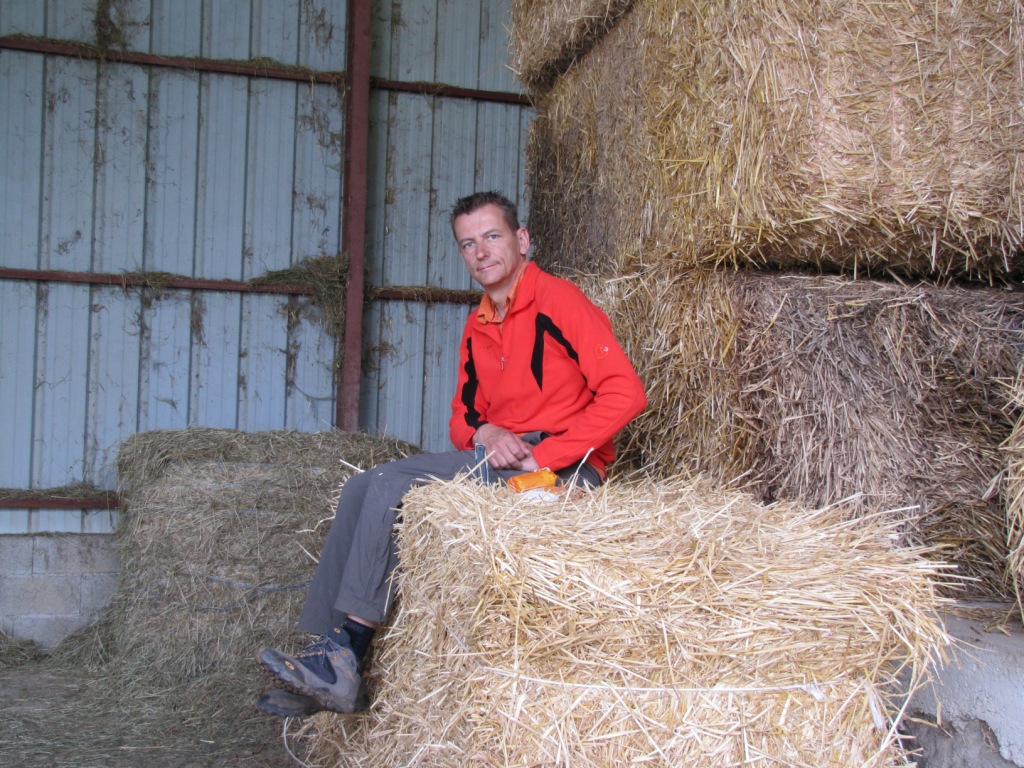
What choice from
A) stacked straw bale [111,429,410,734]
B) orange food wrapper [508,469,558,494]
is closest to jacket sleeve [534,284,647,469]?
orange food wrapper [508,469,558,494]

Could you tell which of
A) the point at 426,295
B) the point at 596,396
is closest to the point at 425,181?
the point at 426,295

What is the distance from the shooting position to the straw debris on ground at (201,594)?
137 inches

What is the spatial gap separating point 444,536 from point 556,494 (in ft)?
1.25

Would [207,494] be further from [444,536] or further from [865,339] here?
[865,339]

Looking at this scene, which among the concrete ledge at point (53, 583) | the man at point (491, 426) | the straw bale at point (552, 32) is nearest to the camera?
the man at point (491, 426)

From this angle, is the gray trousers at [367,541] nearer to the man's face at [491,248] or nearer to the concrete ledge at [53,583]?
the man's face at [491,248]

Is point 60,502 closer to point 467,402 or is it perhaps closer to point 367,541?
point 467,402

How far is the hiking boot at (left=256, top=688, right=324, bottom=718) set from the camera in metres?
2.34

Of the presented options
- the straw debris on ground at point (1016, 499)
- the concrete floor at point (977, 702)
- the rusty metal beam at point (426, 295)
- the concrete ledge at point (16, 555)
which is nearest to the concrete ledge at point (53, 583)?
the concrete ledge at point (16, 555)

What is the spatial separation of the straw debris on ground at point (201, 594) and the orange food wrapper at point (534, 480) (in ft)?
4.90

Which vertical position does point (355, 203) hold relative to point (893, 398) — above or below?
above

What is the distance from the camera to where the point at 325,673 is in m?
2.36

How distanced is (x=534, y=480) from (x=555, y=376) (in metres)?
0.44

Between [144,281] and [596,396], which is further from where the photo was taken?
[144,281]
